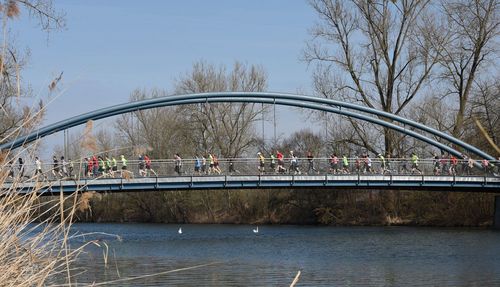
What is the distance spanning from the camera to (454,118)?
1909 inches

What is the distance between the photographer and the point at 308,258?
89.4ft

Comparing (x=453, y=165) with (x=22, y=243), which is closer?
(x=22, y=243)

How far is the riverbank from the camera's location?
43.8m

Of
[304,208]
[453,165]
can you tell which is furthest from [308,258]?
[304,208]

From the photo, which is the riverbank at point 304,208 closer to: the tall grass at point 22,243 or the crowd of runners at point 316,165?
the crowd of runners at point 316,165

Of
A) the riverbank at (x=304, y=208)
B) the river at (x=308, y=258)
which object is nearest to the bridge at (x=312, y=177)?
the river at (x=308, y=258)

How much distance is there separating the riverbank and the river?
350cm

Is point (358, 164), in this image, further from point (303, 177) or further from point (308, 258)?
point (308, 258)

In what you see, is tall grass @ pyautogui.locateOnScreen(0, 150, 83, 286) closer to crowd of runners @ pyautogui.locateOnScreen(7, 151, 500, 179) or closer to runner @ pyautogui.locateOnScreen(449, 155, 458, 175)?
crowd of runners @ pyautogui.locateOnScreen(7, 151, 500, 179)

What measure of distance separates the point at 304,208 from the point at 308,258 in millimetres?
22395

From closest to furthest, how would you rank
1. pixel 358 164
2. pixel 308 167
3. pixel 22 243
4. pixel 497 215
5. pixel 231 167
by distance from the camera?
pixel 22 243, pixel 231 167, pixel 358 164, pixel 308 167, pixel 497 215

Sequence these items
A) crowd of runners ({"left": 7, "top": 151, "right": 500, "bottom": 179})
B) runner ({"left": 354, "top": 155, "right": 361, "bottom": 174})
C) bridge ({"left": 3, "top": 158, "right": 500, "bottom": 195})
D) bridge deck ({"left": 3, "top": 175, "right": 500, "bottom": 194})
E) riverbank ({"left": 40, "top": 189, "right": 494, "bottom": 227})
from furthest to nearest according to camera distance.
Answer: riverbank ({"left": 40, "top": 189, "right": 494, "bottom": 227}) < runner ({"left": 354, "top": 155, "right": 361, "bottom": 174}) < crowd of runners ({"left": 7, "top": 151, "right": 500, "bottom": 179}) < bridge ({"left": 3, "top": 158, "right": 500, "bottom": 195}) < bridge deck ({"left": 3, "top": 175, "right": 500, "bottom": 194})

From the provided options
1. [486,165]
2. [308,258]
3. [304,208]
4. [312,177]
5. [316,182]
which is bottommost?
[308,258]

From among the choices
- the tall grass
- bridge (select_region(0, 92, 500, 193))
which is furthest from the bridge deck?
the tall grass
